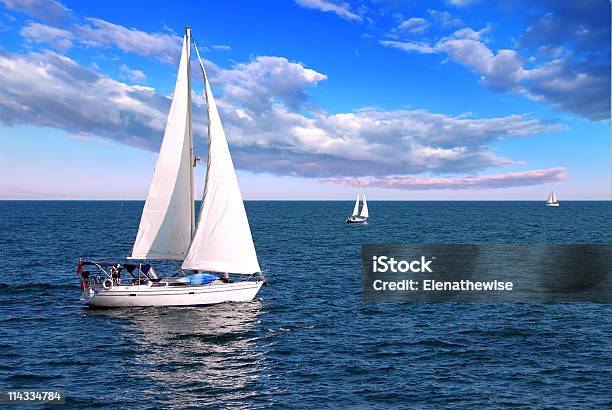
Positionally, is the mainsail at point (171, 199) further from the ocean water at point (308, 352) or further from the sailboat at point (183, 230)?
the ocean water at point (308, 352)

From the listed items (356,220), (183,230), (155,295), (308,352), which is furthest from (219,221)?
(356,220)

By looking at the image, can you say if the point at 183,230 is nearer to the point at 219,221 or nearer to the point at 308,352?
the point at 219,221

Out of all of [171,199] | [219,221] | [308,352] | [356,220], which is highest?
[171,199]

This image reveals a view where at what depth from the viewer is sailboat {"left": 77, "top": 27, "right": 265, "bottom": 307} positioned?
4016cm

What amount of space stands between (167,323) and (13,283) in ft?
Result: 77.9

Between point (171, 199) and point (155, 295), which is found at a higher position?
point (171, 199)

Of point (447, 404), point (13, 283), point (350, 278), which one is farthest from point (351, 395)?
point (13, 283)

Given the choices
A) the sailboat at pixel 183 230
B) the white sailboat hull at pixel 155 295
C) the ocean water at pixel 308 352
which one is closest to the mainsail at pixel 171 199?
the sailboat at pixel 183 230

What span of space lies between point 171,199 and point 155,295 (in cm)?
744

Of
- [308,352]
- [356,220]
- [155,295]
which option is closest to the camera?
[308,352]

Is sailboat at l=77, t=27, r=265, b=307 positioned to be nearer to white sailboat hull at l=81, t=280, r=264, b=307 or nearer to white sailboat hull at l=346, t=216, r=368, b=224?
white sailboat hull at l=81, t=280, r=264, b=307

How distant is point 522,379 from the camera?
26.0 m

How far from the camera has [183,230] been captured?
41.2 m

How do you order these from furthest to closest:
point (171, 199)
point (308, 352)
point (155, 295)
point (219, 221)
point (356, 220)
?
point (356, 220)
point (219, 221)
point (171, 199)
point (155, 295)
point (308, 352)
